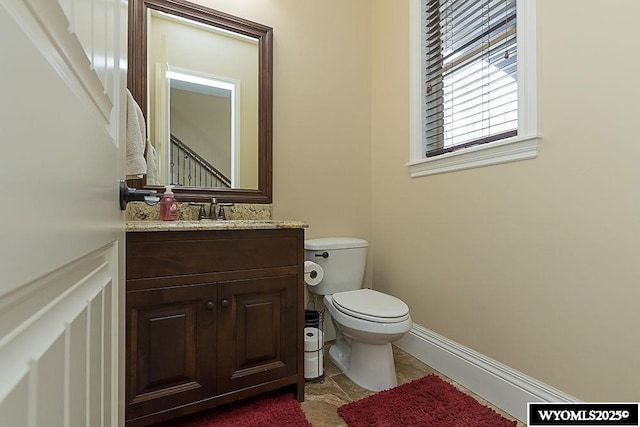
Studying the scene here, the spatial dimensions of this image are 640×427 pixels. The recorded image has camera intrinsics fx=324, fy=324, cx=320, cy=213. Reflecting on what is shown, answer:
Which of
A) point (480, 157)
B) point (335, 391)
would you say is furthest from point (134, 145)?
point (480, 157)

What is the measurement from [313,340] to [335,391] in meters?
0.27

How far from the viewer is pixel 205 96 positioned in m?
1.89

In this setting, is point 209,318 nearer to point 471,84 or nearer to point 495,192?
point 495,192

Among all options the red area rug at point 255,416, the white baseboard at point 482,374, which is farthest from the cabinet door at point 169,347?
the white baseboard at point 482,374

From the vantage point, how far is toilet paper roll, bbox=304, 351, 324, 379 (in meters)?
1.74

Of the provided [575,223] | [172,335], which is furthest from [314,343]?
[575,223]

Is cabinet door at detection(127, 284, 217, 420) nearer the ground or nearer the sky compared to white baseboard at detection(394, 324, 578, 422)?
nearer the sky

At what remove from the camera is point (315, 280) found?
6.15 ft

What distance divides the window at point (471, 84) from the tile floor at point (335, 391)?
45.1 inches

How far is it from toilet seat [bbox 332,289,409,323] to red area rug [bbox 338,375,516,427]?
370 mm

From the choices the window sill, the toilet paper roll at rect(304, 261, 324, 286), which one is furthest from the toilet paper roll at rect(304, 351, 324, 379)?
the window sill

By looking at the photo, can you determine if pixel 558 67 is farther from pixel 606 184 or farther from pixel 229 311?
pixel 229 311

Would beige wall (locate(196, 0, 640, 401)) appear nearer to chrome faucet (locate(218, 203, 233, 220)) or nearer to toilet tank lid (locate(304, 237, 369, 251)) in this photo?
toilet tank lid (locate(304, 237, 369, 251))

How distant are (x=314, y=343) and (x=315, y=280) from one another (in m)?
0.34
